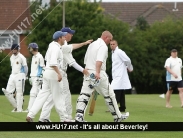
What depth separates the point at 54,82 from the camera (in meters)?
14.4

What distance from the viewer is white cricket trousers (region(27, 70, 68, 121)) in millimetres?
14430

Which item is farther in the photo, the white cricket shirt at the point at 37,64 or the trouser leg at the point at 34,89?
the trouser leg at the point at 34,89

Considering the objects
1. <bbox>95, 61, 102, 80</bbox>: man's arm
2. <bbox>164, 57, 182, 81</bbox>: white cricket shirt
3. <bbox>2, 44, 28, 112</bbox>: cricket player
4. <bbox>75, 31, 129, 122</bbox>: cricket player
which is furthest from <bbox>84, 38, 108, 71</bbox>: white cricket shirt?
<bbox>164, 57, 182, 81</bbox>: white cricket shirt

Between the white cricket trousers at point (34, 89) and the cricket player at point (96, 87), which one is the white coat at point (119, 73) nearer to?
the white cricket trousers at point (34, 89)

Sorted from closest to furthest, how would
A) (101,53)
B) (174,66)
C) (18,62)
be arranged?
1. (101,53)
2. (18,62)
3. (174,66)

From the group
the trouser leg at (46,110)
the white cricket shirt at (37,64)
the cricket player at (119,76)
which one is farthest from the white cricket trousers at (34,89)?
the trouser leg at (46,110)

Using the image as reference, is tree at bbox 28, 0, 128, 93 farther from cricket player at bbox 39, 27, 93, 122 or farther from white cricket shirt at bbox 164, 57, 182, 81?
cricket player at bbox 39, 27, 93, 122

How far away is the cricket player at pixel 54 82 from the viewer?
14281mm

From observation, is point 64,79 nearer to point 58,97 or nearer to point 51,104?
point 51,104

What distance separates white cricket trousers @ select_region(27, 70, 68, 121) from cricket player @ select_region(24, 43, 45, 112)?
4485 mm

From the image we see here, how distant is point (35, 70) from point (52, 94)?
17.0 feet

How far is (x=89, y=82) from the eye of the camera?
47.9 feet

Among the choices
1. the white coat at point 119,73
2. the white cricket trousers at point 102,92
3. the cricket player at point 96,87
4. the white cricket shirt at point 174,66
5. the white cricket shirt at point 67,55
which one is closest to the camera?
the cricket player at point 96,87

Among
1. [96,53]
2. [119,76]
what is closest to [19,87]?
[119,76]
